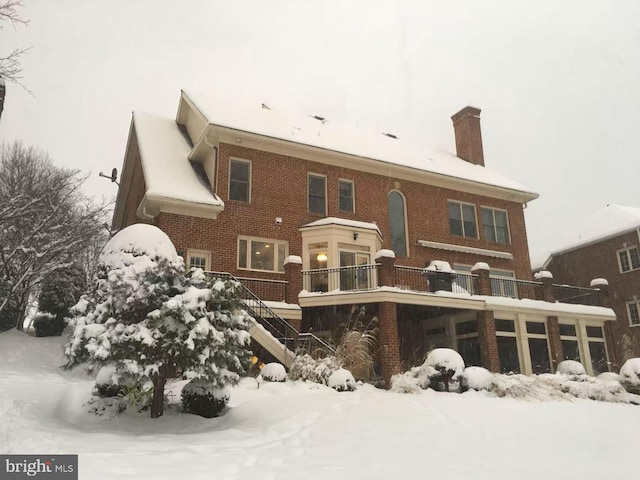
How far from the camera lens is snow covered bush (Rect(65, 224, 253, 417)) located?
9.62m

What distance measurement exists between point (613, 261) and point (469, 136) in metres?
10.7

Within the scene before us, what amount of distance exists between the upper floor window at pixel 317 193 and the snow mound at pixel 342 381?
8024mm

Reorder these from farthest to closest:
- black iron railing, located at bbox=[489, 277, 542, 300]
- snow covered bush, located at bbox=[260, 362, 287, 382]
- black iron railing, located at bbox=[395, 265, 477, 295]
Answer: black iron railing, located at bbox=[489, 277, 542, 300]
black iron railing, located at bbox=[395, 265, 477, 295]
snow covered bush, located at bbox=[260, 362, 287, 382]

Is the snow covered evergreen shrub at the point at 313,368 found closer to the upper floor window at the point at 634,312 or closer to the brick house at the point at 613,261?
the brick house at the point at 613,261

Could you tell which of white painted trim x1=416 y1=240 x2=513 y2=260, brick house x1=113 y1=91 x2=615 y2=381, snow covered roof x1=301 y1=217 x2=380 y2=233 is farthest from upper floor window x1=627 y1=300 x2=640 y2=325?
snow covered roof x1=301 y1=217 x2=380 y2=233

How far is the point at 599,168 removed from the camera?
14275 centimetres

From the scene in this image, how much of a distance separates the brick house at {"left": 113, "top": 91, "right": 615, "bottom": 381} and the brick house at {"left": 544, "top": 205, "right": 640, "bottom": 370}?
293 inches

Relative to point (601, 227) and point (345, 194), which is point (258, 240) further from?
point (601, 227)

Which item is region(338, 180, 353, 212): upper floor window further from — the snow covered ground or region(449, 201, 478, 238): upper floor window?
the snow covered ground

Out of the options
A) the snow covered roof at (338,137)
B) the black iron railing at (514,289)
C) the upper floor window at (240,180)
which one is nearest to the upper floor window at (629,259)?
the snow covered roof at (338,137)

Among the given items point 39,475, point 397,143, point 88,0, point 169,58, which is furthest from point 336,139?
point 169,58

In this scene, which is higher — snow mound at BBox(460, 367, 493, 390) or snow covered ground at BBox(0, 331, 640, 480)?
Answer: snow mound at BBox(460, 367, 493, 390)

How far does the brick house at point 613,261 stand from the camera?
1072 inches

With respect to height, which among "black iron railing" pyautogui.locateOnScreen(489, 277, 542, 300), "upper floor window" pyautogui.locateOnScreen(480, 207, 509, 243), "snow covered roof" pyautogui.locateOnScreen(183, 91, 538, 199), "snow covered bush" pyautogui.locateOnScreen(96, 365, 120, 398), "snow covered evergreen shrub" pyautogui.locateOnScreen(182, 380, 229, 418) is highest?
"snow covered roof" pyautogui.locateOnScreen(183, 91, 538, 199)
